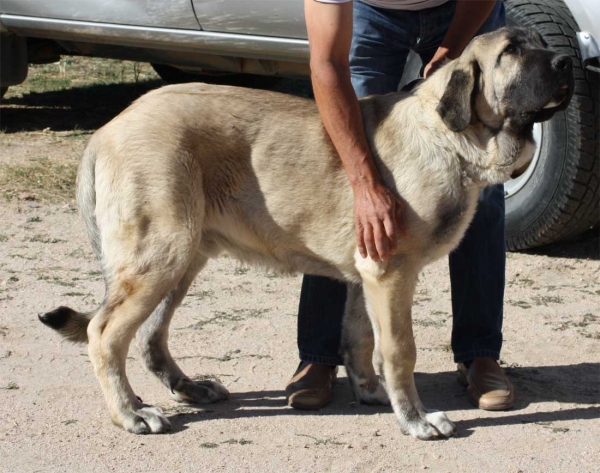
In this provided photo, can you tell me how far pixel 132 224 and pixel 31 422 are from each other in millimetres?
954

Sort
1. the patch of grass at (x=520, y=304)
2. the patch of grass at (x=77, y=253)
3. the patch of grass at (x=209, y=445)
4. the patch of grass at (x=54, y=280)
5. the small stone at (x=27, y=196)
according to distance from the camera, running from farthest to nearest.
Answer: the small stone at (x=27, y=196), the patch of grass at (x=77, y=253), the patch of grass at (x=54, y=280), the patch of grass at (x=520, y=304), the patch of grass at (x=209, y=445)

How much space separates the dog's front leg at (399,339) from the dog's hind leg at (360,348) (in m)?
0.26

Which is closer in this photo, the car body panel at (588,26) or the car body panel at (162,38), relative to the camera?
the car body panel at (588,26)

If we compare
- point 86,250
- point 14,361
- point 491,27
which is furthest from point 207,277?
point 491,27

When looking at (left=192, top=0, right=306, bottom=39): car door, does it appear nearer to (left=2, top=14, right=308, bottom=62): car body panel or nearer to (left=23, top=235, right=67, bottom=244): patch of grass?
(left=2, top=14, right=308, bottom=62): car body panel

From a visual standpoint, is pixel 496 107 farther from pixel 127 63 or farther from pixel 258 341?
pixel 127 63

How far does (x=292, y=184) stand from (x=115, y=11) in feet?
13.4

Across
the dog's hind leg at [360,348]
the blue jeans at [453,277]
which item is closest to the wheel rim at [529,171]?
the blue jeans at [453,277]

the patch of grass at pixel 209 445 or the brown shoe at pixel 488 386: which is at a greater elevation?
the brown shoe at pixel 488 386

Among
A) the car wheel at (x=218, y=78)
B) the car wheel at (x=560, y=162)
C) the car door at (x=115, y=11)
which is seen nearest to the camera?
the car wheel at (x=560, y=162)

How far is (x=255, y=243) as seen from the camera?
4.12 meters

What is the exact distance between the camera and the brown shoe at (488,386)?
4.31 metres

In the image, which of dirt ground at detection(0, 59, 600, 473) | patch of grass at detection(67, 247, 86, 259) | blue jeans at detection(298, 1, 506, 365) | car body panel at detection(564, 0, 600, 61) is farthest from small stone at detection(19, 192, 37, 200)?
car body panel at detection(564, 0, 600, 61)

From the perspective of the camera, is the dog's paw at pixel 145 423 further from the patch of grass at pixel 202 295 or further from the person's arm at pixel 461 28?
the person's arm at pixel 461 28
